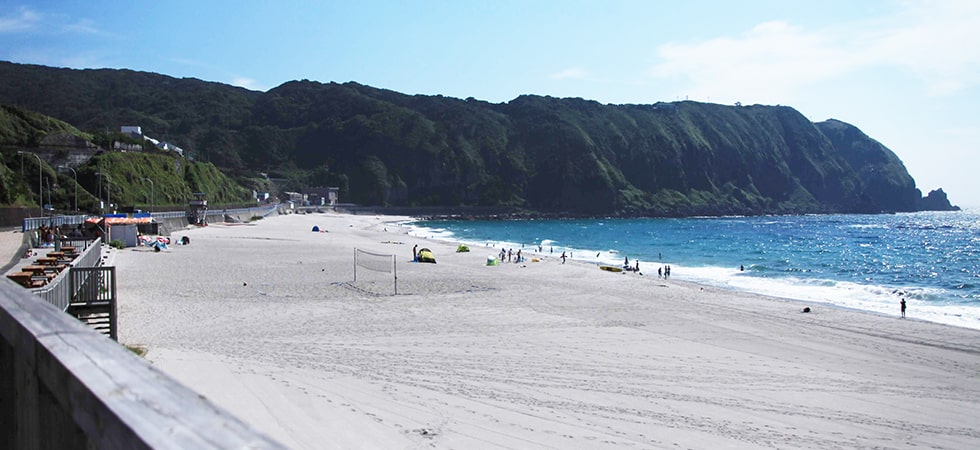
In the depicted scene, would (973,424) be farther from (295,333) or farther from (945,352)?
(295,333)

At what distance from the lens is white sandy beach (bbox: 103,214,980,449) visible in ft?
31.7

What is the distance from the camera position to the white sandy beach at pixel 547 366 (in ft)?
31.7

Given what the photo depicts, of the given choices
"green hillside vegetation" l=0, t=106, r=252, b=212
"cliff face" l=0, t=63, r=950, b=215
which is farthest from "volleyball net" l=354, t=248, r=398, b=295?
"cliff face" l=0, t=63, r=950, b=215

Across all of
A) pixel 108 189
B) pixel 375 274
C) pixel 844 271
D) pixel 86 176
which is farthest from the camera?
pixel 86 176

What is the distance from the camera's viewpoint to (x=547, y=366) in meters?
13.6

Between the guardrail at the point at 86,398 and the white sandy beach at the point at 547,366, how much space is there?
6.49 m

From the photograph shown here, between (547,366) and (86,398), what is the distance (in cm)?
1243

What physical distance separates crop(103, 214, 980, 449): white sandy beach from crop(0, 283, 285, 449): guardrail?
649 centimetres

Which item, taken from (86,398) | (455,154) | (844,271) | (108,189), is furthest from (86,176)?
(455,154)

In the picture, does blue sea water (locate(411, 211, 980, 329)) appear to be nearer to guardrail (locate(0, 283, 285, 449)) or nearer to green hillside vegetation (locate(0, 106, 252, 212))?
guardrail (locate(0, 283, 285, 449))

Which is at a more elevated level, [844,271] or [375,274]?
[375,274]

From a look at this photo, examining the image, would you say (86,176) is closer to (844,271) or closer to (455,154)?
(844,271)

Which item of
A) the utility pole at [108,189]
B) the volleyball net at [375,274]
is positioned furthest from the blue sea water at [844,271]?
the utility pole at [108,189]

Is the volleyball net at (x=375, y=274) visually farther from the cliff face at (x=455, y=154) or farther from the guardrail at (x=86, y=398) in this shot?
the cliff face at (x=455, y=154)
